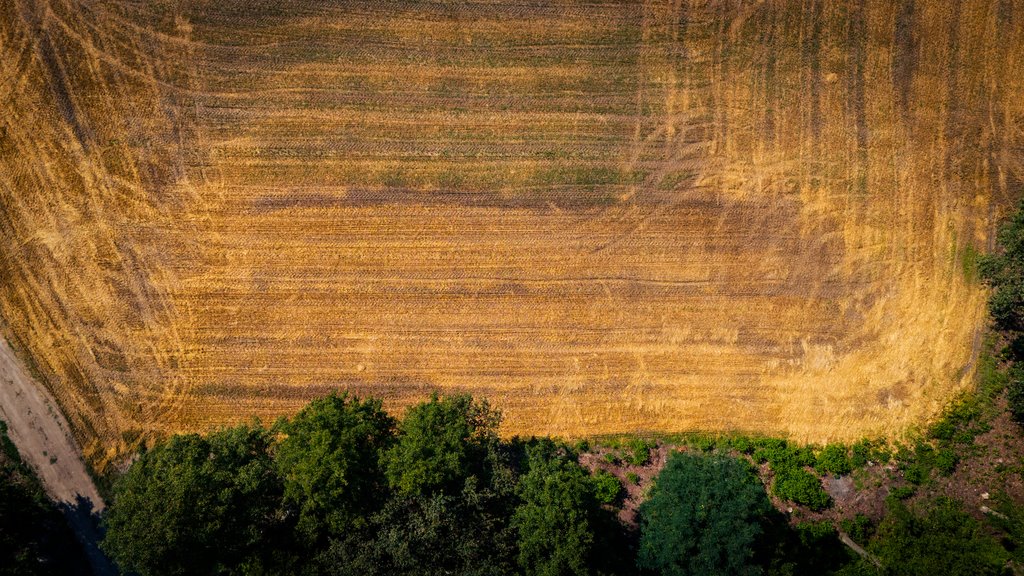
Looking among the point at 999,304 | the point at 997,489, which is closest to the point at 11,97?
the point at 999,304

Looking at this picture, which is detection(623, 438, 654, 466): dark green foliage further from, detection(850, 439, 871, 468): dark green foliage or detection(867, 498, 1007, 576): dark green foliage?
detection(867, 498, 1007, 576): dark green foliage

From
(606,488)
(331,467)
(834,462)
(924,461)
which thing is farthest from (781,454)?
(331,467)

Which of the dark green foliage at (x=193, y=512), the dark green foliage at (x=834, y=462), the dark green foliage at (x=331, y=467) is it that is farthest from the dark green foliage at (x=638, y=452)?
the dark green foliage at (x=193, y=512)

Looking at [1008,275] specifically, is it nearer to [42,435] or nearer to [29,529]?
[29,529]

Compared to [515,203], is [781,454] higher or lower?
lower

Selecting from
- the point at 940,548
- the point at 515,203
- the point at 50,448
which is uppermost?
the point at 515,203

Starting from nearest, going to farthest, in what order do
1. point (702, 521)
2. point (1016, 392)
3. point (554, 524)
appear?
1. point (554, 524)
2. point (702, 521)
3. point (1016, 392)

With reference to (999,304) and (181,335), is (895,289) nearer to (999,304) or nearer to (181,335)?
(999,304)
